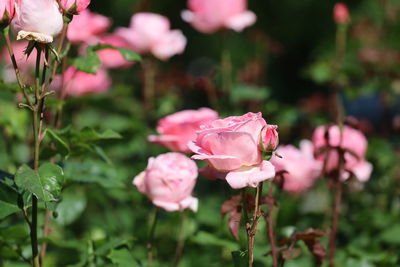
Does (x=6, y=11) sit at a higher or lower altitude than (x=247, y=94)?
higher

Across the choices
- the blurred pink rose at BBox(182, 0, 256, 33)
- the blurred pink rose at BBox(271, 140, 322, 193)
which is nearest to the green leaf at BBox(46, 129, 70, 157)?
the blurred pink rose at BBox(271, 140, 322, 193)

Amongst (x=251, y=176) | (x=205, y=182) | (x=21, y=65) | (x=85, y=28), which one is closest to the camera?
(x=251, y=176)

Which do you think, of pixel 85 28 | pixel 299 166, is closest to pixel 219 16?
pixel 85 28

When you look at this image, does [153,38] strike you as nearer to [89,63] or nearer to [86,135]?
[89,63]

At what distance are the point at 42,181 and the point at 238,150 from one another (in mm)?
289

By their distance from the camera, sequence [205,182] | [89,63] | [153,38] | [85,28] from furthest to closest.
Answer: [205,182] < [153,38] < [85,28] < [89,63]

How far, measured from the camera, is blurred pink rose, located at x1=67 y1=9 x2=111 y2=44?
68.1 inches

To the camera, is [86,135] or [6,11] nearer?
[6,11]

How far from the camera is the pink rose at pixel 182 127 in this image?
137 centimetres

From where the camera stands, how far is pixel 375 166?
6.77ft

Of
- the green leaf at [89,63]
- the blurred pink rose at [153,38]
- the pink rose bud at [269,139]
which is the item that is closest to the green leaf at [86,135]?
the green leaf at [89,63]

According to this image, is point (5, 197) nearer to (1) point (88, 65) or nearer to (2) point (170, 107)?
(1) point (88, 65)

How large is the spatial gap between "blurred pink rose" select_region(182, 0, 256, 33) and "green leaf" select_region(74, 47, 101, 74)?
2.40ft

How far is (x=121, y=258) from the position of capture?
1.23m
